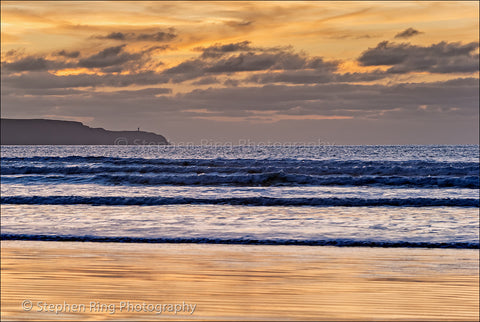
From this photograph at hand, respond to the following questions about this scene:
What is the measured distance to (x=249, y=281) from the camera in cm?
749

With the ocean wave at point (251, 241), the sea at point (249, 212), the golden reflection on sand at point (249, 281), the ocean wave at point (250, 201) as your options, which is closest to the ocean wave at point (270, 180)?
the sea at point (249, 212)

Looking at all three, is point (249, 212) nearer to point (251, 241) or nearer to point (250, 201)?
point (250, 201)

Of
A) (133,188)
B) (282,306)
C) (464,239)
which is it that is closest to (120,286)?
(282,306)

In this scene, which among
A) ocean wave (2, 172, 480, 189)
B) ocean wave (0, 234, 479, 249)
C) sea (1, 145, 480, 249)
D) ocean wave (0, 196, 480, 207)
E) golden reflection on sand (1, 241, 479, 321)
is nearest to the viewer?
golden reflection on sand (1, 241, 479, 321)

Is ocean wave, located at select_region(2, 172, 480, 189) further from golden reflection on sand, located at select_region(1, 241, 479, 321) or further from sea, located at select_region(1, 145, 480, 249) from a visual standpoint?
golden reflection on sand, located at select_region(1, 241, 479, 321)

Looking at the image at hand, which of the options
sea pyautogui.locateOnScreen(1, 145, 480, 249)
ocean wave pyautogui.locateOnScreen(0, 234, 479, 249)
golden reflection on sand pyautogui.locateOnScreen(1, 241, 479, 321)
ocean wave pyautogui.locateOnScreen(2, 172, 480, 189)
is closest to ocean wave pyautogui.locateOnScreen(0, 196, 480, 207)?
sea pyautogui.locateOnScreen(1, 145, 480, 249)

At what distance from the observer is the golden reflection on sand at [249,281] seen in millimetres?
6141

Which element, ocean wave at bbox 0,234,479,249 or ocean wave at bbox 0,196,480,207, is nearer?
ocean wave at bbox 0,234,479,249

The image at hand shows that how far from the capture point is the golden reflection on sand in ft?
20.1

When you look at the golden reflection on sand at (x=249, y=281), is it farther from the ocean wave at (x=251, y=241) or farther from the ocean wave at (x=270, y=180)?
the ocean wave at (x=270, y=180)

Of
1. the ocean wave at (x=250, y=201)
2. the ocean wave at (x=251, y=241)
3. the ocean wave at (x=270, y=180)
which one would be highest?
the ocean wave at (x=251, y=241)

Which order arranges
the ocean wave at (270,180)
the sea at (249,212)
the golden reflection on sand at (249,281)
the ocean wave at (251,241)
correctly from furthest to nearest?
the ocean wave at (270,180), the sea at (249,212), the ocean wave at (251,241), the golden reflection on sand at (249,281)

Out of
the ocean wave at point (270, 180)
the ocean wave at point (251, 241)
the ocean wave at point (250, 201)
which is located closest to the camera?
the ocean wave at point (251, 241)

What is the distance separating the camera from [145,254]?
959 cm
